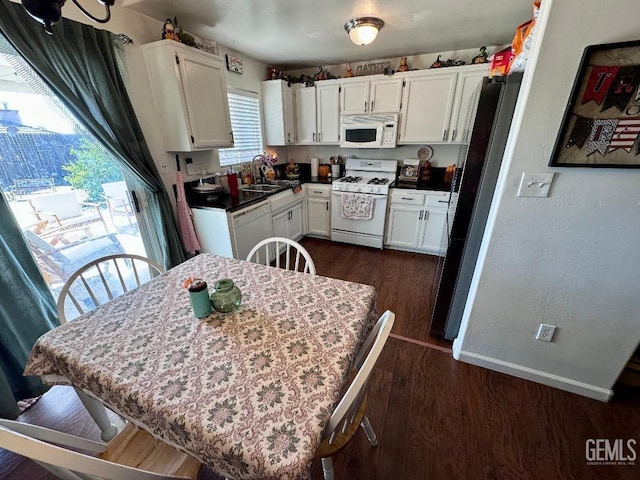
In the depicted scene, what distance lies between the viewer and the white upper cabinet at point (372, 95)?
9.98ft

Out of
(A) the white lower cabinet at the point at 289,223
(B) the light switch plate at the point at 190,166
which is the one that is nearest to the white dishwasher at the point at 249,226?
(A) the white lower cabinet at the point at 289,223

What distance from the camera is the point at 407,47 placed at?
280cm

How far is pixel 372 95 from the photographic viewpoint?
3.13 meters

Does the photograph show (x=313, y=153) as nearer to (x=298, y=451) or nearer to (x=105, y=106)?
(x=105, y=106)

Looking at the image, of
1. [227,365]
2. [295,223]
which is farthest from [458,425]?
[295,223]

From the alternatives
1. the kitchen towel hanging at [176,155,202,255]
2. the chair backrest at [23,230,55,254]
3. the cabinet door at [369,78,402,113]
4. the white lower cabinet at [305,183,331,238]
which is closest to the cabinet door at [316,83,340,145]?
the cabinet door at [369,78,402,113]

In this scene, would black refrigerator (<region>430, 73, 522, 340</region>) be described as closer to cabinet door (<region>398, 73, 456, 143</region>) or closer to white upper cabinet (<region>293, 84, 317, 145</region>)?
cabinet door (<region>398, 73, 456, 143</region>)

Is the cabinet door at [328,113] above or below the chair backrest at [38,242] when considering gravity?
above

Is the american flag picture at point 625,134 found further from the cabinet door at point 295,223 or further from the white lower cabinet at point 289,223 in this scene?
the cabinet door at point 295,223

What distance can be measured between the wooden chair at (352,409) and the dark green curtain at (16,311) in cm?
172

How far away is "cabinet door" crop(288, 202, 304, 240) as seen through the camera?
335cm

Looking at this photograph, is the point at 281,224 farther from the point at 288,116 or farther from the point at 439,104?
the point at 439,104

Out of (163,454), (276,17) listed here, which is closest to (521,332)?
(163,454)

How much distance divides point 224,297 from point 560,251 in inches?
64.4
